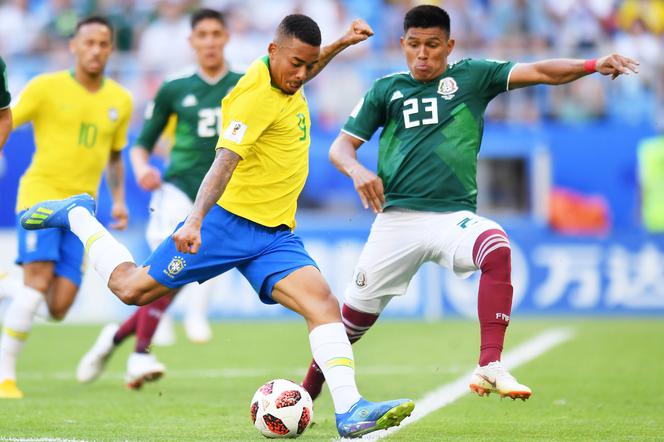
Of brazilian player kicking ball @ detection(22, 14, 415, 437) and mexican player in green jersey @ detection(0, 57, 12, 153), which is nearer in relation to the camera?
brazilian player kicking ball @ detection(22, 14, 415, 437)

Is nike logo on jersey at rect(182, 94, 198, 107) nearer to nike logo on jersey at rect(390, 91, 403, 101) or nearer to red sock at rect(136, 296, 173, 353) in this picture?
red sock at rect(136, 296, 173, 353)

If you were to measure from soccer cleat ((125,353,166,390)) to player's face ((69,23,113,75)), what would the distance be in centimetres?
226

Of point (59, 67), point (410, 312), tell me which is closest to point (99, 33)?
point (410, 312)

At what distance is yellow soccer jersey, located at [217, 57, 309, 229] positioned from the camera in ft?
21.5

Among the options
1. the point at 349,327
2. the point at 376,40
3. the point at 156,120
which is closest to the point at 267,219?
the point at 349,327

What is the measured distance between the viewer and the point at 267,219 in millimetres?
6793

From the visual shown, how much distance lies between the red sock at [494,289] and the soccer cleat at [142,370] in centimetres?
314

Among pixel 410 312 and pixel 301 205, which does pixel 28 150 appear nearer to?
pixel 301 205

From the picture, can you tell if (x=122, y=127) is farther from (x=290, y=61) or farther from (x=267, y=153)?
(x=290, y=61)

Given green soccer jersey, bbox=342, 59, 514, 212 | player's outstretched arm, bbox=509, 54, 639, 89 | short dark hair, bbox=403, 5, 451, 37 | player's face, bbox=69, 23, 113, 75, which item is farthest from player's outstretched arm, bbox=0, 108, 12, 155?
player's outstretched arm, bbox=509, 54, 639, 89

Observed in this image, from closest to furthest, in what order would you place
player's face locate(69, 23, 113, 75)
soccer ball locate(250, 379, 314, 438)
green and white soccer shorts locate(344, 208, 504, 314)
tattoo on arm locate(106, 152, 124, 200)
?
soccer ball locate(250, 379, 314, 438) → green and white soccer shorts locate(344, 208, 504, 314) → player's face locate(69, 23, 113, 75) → tattoo on arm locate(106, 152, 124, 200)

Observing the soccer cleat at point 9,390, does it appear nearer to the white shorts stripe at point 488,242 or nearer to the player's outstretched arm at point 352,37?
the player's outstretched arm at point 352,37

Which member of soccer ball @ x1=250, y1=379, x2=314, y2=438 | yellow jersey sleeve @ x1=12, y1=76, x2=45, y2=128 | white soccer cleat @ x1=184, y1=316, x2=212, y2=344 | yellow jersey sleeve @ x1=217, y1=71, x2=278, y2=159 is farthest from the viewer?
white soccer cleat @ x1=184, y1=316, x2=212, y2=344

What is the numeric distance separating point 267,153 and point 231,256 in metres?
0.61
